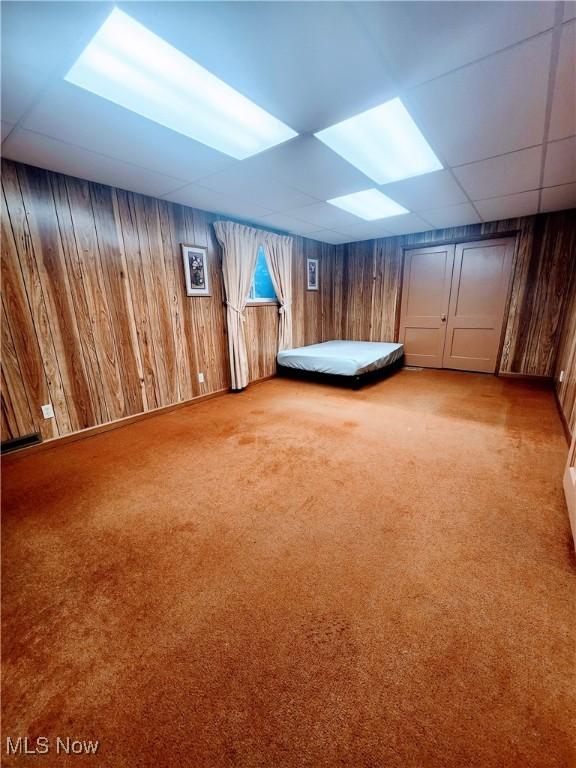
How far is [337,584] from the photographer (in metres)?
1.31

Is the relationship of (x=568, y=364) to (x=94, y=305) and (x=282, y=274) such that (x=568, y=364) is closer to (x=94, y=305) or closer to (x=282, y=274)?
(x=282, y=274)

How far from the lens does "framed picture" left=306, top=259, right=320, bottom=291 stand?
5.49 m

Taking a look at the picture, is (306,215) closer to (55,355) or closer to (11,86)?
(11,86)

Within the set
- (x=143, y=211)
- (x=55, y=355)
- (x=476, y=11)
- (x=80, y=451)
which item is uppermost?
(x=476, y=11)

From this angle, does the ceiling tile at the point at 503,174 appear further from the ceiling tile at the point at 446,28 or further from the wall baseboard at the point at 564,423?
the wall baseboard at the point at 564,423

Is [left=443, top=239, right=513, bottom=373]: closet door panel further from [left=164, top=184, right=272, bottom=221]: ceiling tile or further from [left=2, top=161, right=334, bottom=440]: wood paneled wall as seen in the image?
[left=2, top=161, right=334, bottom=440]: wood paneled wall

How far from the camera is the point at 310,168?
250 centimetres

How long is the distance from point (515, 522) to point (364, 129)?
104 inches

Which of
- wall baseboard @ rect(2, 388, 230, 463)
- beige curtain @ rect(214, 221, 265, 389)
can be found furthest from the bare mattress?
wall baseboard @ rect(2, 388, 230, 463)

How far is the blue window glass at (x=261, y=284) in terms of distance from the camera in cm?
455

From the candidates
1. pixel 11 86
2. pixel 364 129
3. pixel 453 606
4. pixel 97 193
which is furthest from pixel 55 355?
pixel 453 606

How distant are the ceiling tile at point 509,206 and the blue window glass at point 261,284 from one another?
2.88 meters

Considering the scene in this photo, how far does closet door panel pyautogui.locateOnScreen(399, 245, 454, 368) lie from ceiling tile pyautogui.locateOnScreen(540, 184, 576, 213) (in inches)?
52.0

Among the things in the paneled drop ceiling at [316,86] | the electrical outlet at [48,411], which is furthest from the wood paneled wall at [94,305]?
the paneled drop ceiling at [316,86]
